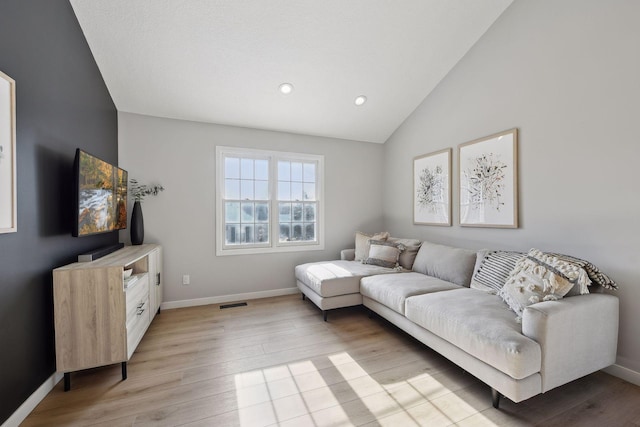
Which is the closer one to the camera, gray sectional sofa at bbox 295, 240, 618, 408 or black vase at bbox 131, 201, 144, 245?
gray sectional sofa at bbox 295, 240, 618, 408

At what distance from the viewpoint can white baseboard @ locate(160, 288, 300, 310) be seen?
11.1 feet

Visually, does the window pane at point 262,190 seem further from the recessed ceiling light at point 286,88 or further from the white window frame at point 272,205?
the recessed ceiling light at point 286,88

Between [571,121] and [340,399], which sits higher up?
[571,121]

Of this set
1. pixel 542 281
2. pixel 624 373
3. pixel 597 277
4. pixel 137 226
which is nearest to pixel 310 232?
pixel 137 226

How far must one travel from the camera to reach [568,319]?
1.64 metres

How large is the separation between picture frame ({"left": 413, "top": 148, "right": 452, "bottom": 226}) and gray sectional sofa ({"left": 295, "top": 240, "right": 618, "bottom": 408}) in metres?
0.95

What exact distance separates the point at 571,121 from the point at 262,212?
11.3 feet

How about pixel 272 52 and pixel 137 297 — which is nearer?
pixel 137 297

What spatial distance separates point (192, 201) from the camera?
11.4ft

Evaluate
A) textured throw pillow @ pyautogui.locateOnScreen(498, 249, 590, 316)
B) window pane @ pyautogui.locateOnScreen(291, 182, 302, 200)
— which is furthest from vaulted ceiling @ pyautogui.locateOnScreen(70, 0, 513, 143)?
textured throw pillow @ pyautogui.locateOnScreen(498, 249, 590, 316)

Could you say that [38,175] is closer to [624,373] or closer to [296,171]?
[296,171]

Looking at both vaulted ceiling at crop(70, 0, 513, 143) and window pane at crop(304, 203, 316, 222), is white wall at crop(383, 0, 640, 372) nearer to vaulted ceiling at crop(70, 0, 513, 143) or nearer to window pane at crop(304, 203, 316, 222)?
vaulted ceiling at crop(70, 0, 513, 143)

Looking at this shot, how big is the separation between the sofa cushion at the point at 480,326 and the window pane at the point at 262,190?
2.43 meters

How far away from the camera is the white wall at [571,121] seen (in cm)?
193
